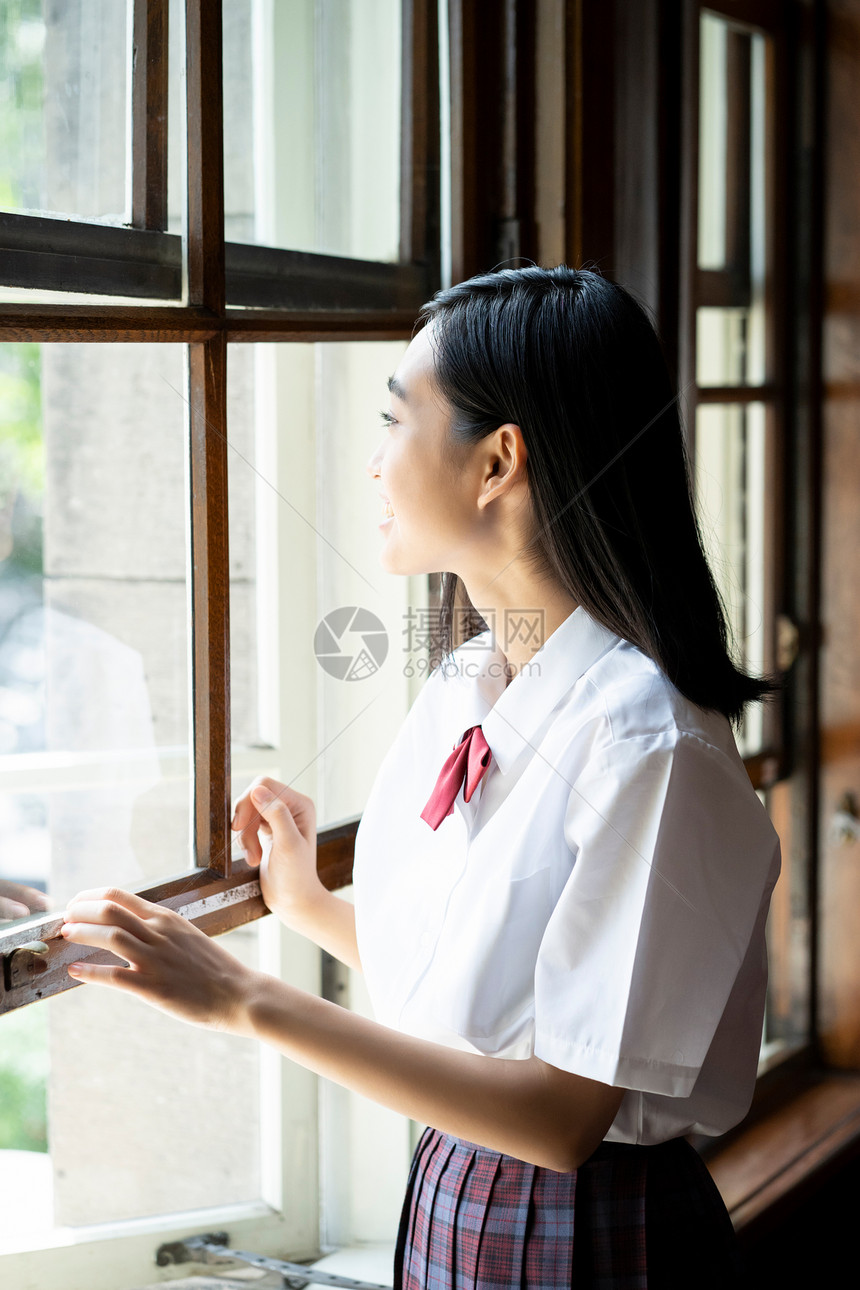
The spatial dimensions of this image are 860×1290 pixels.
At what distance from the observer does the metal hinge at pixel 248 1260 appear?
1.07 meters

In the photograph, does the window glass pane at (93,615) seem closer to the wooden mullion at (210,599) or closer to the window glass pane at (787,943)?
the wooden mullion at (210,599)

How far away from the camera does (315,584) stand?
44.5 inches

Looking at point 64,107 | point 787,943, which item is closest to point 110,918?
point 64,107

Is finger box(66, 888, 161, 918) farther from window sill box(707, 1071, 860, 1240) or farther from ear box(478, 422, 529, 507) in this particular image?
window sill box(707, 1071, 860, 1240)

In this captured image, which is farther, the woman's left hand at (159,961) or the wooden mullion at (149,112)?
the wooden mullion at (149,112)

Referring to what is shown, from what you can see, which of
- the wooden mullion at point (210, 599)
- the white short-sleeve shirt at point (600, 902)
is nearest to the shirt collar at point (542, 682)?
the white short-sleeve shirt at point (600, 902)

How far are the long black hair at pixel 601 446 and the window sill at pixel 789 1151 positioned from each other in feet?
2.82

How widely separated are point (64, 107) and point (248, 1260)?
1006 mm

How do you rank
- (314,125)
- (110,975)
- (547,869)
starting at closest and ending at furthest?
(110,975), (547,869), (314,125)

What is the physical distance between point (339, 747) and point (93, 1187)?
1.51ft

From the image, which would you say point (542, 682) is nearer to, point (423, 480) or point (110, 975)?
point (423, 480)

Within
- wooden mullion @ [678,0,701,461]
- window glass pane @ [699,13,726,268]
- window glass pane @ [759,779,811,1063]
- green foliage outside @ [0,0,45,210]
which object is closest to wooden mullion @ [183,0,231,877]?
green foliage outside @ [0,0,45,210]

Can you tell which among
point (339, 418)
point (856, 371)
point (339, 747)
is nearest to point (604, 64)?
point (339, 418)

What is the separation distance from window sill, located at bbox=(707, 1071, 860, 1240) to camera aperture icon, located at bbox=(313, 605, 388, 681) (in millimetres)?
818
